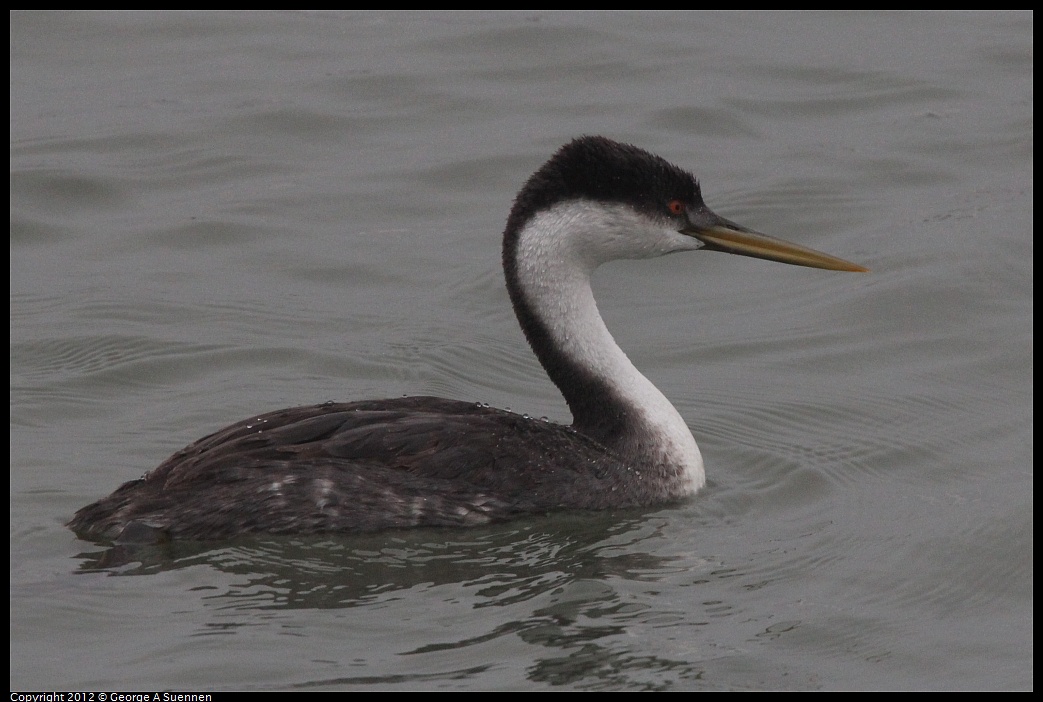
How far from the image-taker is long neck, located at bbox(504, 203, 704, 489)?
8562 millimetres

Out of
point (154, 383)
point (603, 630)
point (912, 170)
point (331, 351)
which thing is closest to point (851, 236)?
point (912, 170)

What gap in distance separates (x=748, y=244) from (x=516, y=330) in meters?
2.43

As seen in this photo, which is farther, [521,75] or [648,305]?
[521,75]

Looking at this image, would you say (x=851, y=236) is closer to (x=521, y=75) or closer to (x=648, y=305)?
(x=648, y=305)

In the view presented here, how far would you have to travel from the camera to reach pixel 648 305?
459 inches

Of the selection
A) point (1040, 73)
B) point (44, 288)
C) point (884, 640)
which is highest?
point (1040, 73)

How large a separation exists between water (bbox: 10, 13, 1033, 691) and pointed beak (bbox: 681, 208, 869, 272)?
1.06 metres

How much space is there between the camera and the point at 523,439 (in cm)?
825

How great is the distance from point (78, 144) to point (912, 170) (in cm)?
661

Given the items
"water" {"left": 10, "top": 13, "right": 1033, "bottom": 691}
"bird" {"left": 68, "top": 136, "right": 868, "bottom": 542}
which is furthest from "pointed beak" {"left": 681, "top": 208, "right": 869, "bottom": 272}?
"water" {"left": 10, "top": 13, "right": 1033, "bottom": 691}

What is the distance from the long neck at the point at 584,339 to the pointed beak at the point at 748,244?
0.45m

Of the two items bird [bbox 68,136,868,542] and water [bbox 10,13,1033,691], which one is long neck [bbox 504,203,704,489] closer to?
bird [bbox 68,136,868,542]

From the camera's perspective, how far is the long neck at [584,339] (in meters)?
8.56

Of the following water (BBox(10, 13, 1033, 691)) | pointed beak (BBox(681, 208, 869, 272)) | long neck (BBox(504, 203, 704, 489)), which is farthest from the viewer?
pointed beak (BBox(681, 208, 869, 272))
